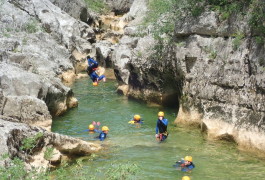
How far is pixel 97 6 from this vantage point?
4759 cm

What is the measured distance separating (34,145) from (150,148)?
616cm

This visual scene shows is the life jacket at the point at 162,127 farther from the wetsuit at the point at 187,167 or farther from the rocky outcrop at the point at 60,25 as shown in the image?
the rocky outcrop at the point at 60,25

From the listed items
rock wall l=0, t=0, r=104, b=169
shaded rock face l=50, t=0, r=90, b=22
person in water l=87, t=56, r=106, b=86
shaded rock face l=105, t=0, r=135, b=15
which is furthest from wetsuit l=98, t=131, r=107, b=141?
shaded rock face l=105, t=0, r=135, b=15

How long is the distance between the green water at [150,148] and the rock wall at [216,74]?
2.69 ft

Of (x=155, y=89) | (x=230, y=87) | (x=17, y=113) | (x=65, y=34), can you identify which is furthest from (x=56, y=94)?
(x=65, y=34)

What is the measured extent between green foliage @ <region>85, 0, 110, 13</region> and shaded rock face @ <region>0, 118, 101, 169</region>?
34.6m

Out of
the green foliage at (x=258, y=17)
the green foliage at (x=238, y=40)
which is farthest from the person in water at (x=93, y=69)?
the green foliage at (x=258, y=17)

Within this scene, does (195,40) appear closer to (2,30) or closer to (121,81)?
(121,81)

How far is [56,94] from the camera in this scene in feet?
68.8

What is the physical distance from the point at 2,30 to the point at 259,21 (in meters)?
19.4

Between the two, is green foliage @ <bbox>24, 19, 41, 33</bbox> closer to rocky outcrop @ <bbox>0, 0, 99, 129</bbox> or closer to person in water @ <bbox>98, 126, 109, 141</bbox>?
rocky outcrop @ <bbox>0, 0, 99, 129</bbox>

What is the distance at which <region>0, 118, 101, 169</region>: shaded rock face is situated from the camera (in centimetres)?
1026

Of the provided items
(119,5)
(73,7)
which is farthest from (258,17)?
(119,5)

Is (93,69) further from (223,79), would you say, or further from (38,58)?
(223,79)
